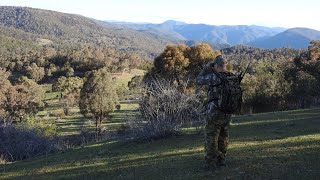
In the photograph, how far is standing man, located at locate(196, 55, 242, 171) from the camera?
911 centimetres

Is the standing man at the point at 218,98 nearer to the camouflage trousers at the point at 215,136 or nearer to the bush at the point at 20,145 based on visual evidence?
the camouflage trousers at the point at 215,136

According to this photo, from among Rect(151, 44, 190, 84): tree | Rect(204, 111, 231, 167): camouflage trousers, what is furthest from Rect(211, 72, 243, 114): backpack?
→ Rect(151, 44, 190, 84): tree

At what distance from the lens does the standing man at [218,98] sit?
9109mm

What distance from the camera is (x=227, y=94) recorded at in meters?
9.12

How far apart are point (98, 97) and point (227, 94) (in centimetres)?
5145

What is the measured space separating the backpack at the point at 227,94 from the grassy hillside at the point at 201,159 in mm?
1420

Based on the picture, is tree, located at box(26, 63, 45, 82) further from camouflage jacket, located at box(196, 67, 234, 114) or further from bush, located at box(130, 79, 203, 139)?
camouflage jacket, located at box(196, 67, 234, 114)

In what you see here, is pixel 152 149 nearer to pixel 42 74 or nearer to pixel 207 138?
pixel 207 138

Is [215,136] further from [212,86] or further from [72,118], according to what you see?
[72,118]

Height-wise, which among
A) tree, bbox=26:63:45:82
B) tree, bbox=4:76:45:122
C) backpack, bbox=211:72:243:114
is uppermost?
backpack, bbox=211:72:243:114

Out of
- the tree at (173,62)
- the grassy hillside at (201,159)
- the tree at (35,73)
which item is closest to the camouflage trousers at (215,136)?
the grassy hillside at (201,159)

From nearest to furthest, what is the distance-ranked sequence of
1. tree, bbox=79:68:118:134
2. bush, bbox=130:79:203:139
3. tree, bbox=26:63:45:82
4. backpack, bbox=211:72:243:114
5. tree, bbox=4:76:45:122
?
backpack, bbox=211:72:243:114, bush, bbox=130:79:203:139, tree, bbox=79:68:118:134, tree, bbox=4:76:45:122, tree, bbox=26:63:45:82

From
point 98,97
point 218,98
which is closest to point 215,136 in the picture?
point 218,98

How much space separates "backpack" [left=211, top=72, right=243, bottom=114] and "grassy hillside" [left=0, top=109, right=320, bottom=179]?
1.42 m
